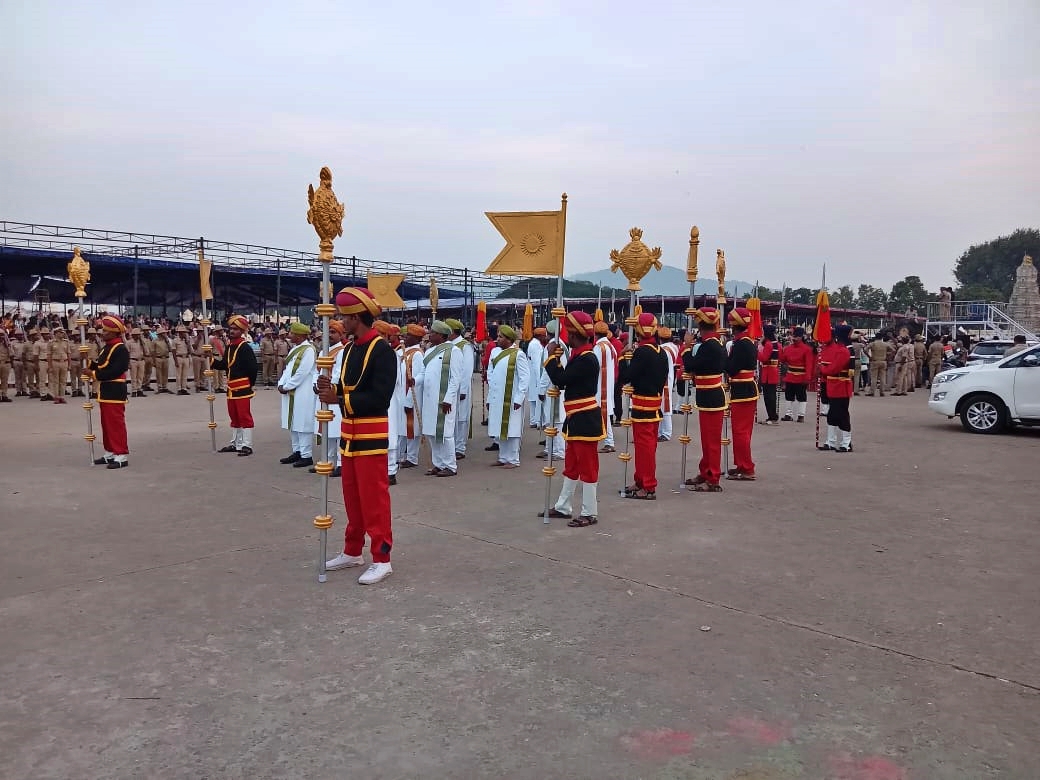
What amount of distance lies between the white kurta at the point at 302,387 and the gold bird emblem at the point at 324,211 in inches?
176

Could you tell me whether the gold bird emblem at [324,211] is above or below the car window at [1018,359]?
above

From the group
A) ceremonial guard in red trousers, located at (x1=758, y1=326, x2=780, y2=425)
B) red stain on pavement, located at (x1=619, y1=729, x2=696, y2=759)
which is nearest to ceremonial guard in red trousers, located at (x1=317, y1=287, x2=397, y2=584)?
red stain on pavement, located at (x1=619, y1=729, x2=696, y2=759)

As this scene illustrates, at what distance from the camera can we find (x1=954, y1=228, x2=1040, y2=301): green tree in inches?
2712

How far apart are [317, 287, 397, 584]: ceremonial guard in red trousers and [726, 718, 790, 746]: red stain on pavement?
9.16 ft

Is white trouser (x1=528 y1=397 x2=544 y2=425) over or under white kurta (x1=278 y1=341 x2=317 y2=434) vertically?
under

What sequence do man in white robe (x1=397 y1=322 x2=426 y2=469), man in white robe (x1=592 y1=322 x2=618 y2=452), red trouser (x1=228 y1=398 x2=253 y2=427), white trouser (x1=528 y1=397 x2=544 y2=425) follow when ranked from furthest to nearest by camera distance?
white trouser (x1=528 y1=397 x2=544 y2=425) → man in white robe (x1=592 y1=322 x2=618 y2=452) → red trouser (x1=228 y1=398 x2=253 y2=427) → man in white robe (x1=397 y1=322 x2=426 y2=469)

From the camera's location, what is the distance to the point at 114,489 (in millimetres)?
8305

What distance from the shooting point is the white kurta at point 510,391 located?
10.3 m

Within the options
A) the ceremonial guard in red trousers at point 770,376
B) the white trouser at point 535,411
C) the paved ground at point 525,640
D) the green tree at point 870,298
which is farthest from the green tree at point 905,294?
the paved ground at point 525,640

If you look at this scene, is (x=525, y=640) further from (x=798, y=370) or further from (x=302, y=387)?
(x=798, y=370)

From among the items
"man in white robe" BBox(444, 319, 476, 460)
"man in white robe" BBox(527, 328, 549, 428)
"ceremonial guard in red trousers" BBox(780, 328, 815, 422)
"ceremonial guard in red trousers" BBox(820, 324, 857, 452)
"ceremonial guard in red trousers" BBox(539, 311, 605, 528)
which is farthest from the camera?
"ceremonial guard in red trousers" BBox(780, 328, 815, 422)

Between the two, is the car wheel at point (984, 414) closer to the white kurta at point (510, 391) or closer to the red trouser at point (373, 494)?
the white kurta at point (510, 391)

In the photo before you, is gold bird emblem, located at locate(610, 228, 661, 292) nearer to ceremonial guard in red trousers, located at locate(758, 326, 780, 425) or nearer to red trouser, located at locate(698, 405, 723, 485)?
red trouser, located at locate(698, 405, 723, 485)

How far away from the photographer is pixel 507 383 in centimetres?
1050
